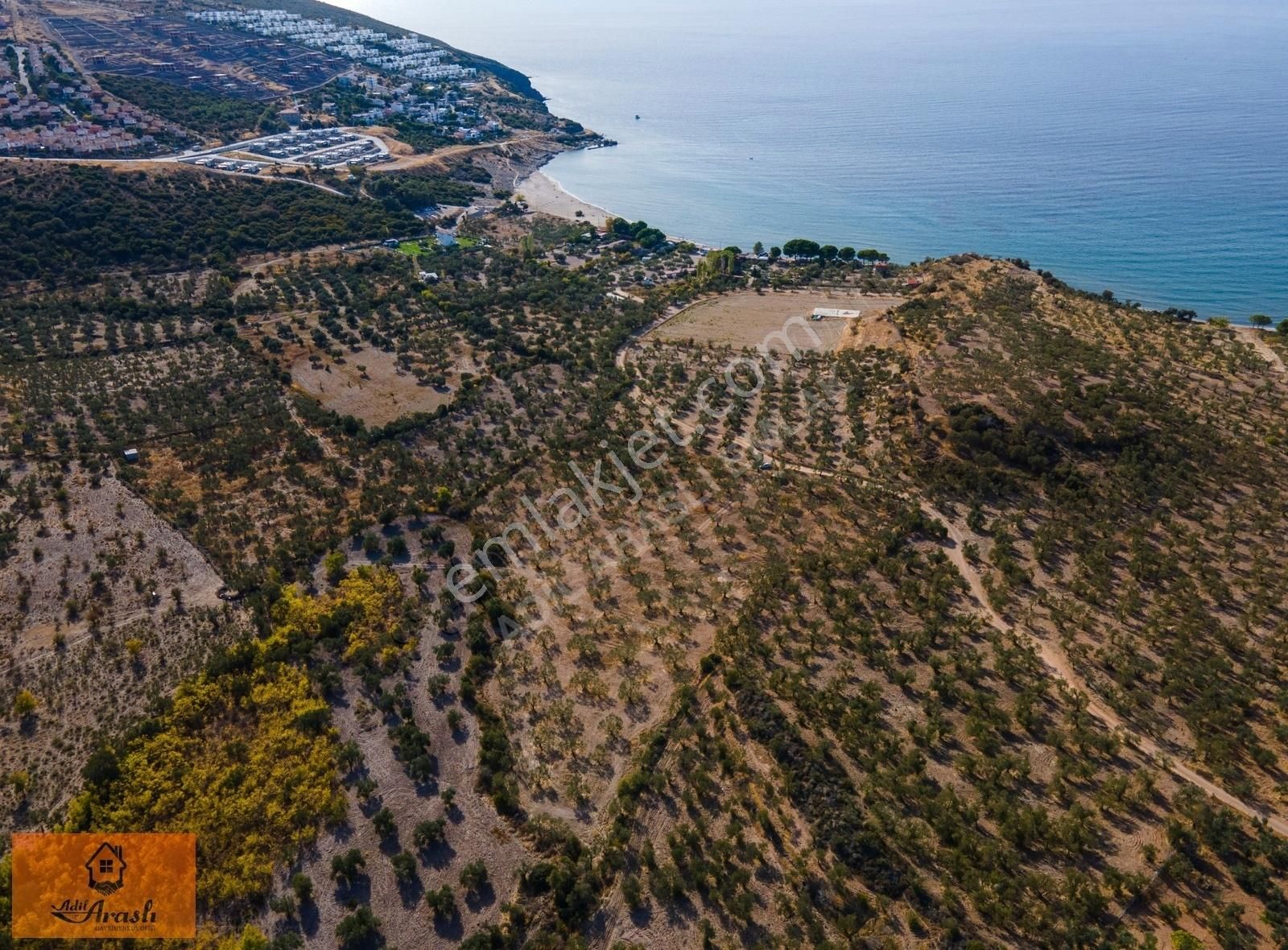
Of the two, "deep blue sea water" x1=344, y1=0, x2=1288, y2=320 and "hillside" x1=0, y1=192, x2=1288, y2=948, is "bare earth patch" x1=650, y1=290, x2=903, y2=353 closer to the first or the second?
"hillside" x1=0, y1=192, x2=1288, y2=948

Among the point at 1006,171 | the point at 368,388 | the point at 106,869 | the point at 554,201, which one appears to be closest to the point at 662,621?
the point at 106,869

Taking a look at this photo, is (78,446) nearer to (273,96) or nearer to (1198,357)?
(1198,357)

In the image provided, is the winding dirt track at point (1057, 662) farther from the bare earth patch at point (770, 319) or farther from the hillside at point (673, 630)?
the bare earth patch at point (770, 319)

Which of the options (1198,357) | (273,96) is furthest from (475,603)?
(273,96)

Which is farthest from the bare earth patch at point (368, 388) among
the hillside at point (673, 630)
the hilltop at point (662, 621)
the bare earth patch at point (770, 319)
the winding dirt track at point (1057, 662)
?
the winding dirt track at point (1057, 662)

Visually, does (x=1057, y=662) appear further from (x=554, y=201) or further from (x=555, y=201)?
(x=555, y=201)

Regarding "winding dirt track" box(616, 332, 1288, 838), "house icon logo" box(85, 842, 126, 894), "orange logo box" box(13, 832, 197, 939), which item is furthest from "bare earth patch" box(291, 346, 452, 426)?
"house icon logo" box(85, 842, 126, 894)
